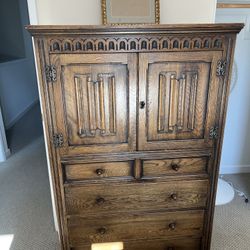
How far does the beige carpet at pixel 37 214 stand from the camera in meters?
1.75

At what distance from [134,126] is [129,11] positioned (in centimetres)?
69

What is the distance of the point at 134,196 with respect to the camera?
1.28 metres

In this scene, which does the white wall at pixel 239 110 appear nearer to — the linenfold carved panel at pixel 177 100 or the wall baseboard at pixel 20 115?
the linenfold carved panel at pixel 177 100

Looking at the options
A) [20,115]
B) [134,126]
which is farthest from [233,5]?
[20,115]

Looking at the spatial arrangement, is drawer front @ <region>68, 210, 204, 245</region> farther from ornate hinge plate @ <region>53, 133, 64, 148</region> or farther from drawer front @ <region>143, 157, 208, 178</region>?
ornate hinge plate @ <region>53, 133, 64, 148</region>

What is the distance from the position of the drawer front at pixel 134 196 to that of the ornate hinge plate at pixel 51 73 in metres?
0.55

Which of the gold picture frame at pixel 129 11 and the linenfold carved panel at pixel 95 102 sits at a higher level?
the gold picture frame at pixel 129 11

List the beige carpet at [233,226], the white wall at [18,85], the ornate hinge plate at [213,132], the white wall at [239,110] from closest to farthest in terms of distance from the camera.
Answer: the ornate hinge plate at [213,132] < the beige carpet at [233,226] < the white wall at [239,110] < the white wall at [18,85]

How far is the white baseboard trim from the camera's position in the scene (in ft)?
8.30

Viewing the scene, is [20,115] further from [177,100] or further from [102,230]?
[177,100]

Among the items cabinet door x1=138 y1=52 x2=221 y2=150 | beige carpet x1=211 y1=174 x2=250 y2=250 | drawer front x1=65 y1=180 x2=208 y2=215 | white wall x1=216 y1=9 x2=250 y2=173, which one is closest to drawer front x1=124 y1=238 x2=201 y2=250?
drawer front x1=65 y1=180 x2=208 y2=215

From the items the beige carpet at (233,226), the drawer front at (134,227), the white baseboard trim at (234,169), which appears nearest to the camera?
the drawer front at (134,227)

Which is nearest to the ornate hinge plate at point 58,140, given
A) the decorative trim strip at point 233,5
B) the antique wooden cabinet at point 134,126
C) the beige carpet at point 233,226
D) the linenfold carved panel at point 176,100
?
the antique wooden cabinet at point 134,126

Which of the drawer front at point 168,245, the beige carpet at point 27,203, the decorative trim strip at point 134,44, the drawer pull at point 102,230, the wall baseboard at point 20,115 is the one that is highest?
the decorative trim strip at point 134,44
